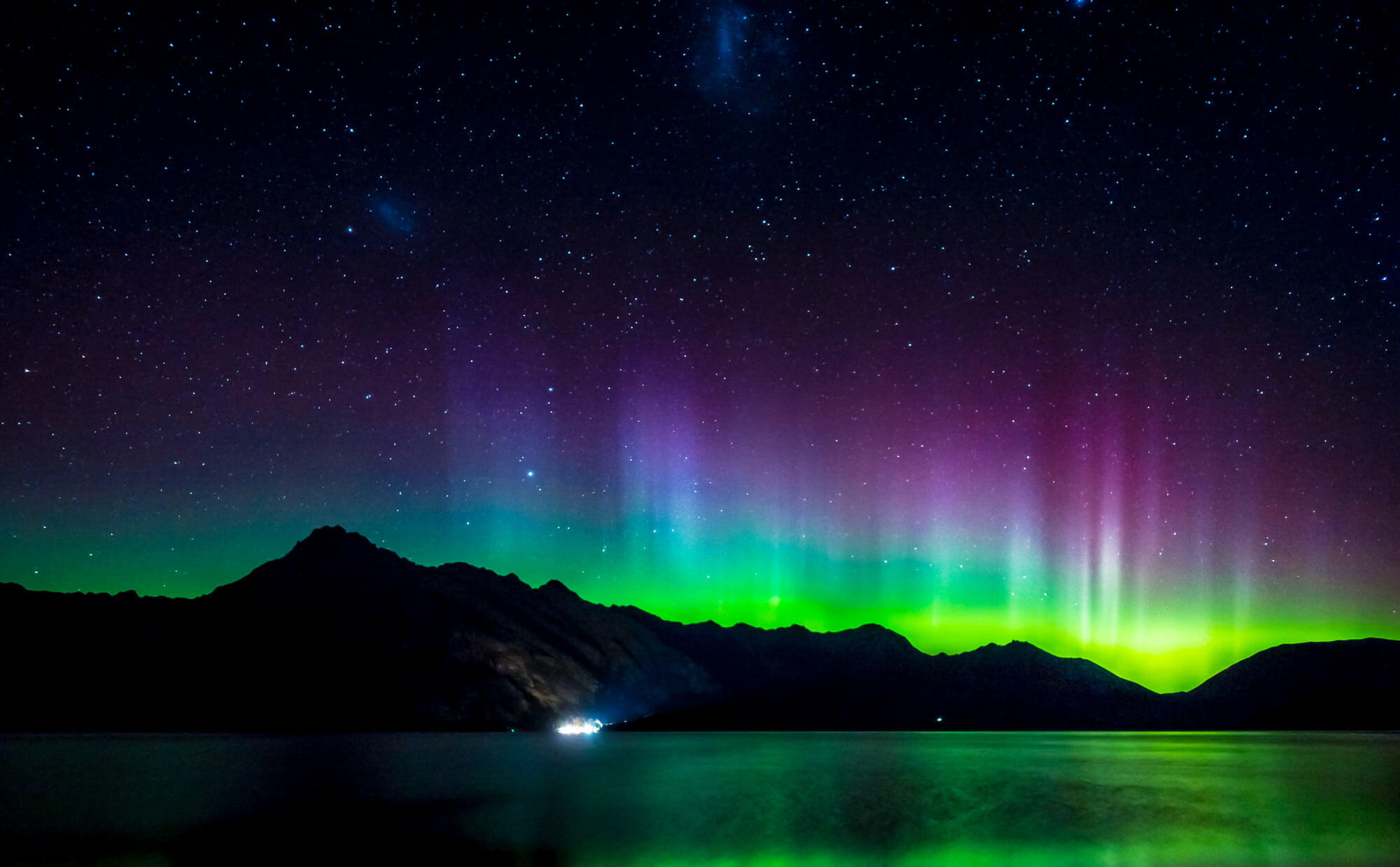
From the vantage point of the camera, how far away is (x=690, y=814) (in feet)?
111

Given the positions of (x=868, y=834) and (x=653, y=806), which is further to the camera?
(x=653, y=806)

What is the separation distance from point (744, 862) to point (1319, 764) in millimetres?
74956

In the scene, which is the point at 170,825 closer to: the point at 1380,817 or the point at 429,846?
the point at 429,846

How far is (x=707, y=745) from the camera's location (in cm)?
12325

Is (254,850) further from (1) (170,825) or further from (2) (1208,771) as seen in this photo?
(2) (1208,771)

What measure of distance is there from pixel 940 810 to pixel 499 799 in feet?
57.5

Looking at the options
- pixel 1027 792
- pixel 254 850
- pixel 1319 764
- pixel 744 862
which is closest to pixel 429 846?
pixel 254 850

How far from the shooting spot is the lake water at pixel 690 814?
2306 centimetres

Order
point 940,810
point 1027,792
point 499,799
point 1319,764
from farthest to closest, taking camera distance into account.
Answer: point 1319,764 < point 1027,792 < point 499,799 < point 940,810

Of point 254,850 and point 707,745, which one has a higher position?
point 254,850

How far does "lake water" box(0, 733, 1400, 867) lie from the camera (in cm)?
2306

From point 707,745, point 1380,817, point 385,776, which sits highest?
point 1380,817

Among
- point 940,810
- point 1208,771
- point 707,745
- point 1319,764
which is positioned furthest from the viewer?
point 707,745

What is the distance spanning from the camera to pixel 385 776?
2149 inches
